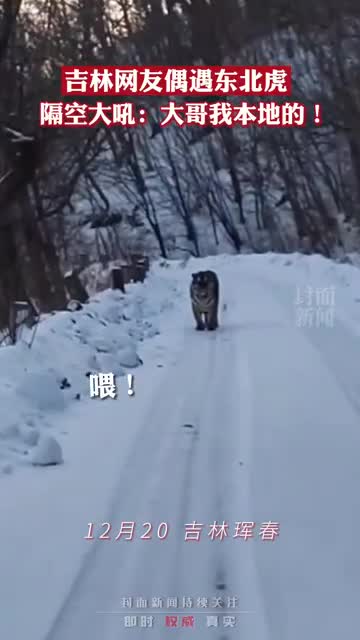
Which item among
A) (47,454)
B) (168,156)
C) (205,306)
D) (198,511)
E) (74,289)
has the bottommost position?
(198,511)

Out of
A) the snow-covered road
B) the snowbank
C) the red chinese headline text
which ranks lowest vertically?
the snow-covered road

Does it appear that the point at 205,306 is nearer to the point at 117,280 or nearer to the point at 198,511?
the point at 117,280

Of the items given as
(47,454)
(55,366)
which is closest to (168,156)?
(55,366)

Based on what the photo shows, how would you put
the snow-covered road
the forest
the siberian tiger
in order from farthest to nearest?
1. the forest
2. the siberian tiger
3. the snow-covered road

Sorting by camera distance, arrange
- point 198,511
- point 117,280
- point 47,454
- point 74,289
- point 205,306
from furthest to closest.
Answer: point 117,280 → point 74,289 → point 205,306 → point 47,454 → point 198,511

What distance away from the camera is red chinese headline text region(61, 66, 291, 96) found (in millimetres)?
7695

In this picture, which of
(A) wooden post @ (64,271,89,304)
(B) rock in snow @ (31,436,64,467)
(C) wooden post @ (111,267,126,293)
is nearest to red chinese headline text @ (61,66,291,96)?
(B) rock in snow @ (31,436,64,467)

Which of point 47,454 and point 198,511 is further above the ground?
point 47,454

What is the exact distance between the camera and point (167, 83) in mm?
7922

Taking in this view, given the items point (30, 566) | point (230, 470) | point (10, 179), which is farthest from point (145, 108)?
point (30, 566)

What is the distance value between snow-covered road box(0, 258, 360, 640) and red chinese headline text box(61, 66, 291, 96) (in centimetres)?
221

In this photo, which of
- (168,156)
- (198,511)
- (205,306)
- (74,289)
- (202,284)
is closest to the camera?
(198,511)

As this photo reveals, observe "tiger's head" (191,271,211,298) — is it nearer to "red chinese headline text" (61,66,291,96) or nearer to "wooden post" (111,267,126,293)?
"wooden post" (111,267,126,293)

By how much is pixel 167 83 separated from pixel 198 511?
408cm
